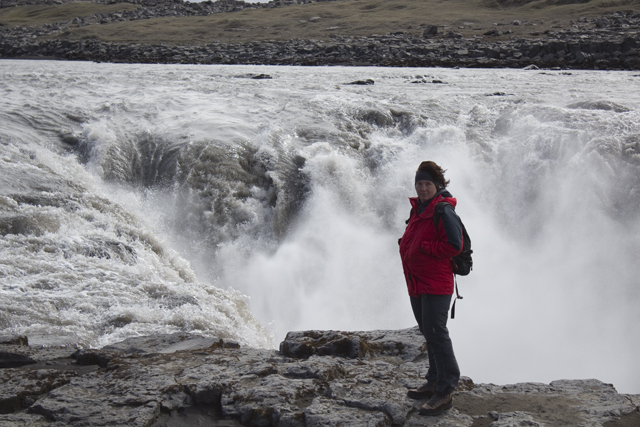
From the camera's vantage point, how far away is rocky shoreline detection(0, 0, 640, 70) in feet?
114

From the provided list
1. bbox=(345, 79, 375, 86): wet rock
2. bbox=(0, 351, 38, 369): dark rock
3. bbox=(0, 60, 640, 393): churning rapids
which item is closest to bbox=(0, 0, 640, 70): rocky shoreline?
bbox=(345, 79, 375, 86): wet rock

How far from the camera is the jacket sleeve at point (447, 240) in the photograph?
492 cm

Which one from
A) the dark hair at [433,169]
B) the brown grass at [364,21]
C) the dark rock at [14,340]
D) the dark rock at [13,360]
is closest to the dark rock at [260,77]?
the dark rock at [14,340]

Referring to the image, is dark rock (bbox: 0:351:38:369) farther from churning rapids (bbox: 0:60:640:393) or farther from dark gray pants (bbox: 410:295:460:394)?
dark gray pants (bbox: 410:295:460:394)

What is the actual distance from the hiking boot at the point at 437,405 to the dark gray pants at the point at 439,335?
46mm

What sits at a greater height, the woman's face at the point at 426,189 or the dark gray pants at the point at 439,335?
the woman's face at the point at 426,189

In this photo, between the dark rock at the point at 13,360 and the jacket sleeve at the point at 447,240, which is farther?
the dark rock at the point at 13,360

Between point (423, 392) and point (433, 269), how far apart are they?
3.89 ft

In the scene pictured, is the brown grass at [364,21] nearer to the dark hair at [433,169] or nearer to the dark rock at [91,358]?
the dark hair at [433,169]

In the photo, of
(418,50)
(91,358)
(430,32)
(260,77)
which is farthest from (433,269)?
(430,32)

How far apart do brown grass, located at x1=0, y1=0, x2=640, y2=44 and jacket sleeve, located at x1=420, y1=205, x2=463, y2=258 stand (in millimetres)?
45738

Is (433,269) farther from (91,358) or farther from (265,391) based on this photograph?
(91,358)

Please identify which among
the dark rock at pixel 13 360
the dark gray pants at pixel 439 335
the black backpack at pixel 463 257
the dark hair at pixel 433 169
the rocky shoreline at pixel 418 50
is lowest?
the dark rock at pixel 13 360

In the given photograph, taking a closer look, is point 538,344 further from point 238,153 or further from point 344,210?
point 238,153
